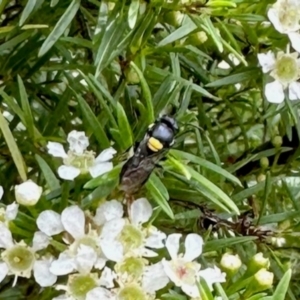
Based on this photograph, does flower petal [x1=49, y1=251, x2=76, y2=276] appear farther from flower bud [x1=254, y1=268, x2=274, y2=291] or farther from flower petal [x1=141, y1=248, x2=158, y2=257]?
flower bud [x1=254, y1=268, x2=274, y2=291]

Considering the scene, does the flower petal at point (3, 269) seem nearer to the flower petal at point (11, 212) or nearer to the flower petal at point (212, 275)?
the flower petal at point (11, 212)

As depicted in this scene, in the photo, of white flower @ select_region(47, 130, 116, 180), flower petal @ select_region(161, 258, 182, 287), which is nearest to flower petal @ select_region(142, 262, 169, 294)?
flower petal @ select_region(161, 258, 182, 287)

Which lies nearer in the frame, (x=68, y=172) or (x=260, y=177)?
(x=68, y=172)

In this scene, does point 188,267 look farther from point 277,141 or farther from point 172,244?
point 277,141

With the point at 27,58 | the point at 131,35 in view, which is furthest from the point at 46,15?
the point at 131,35

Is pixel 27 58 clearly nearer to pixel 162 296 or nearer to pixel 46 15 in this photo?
pixel 46 15

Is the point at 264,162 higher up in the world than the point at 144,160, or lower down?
lower down

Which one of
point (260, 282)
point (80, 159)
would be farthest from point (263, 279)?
point (80, 159)
